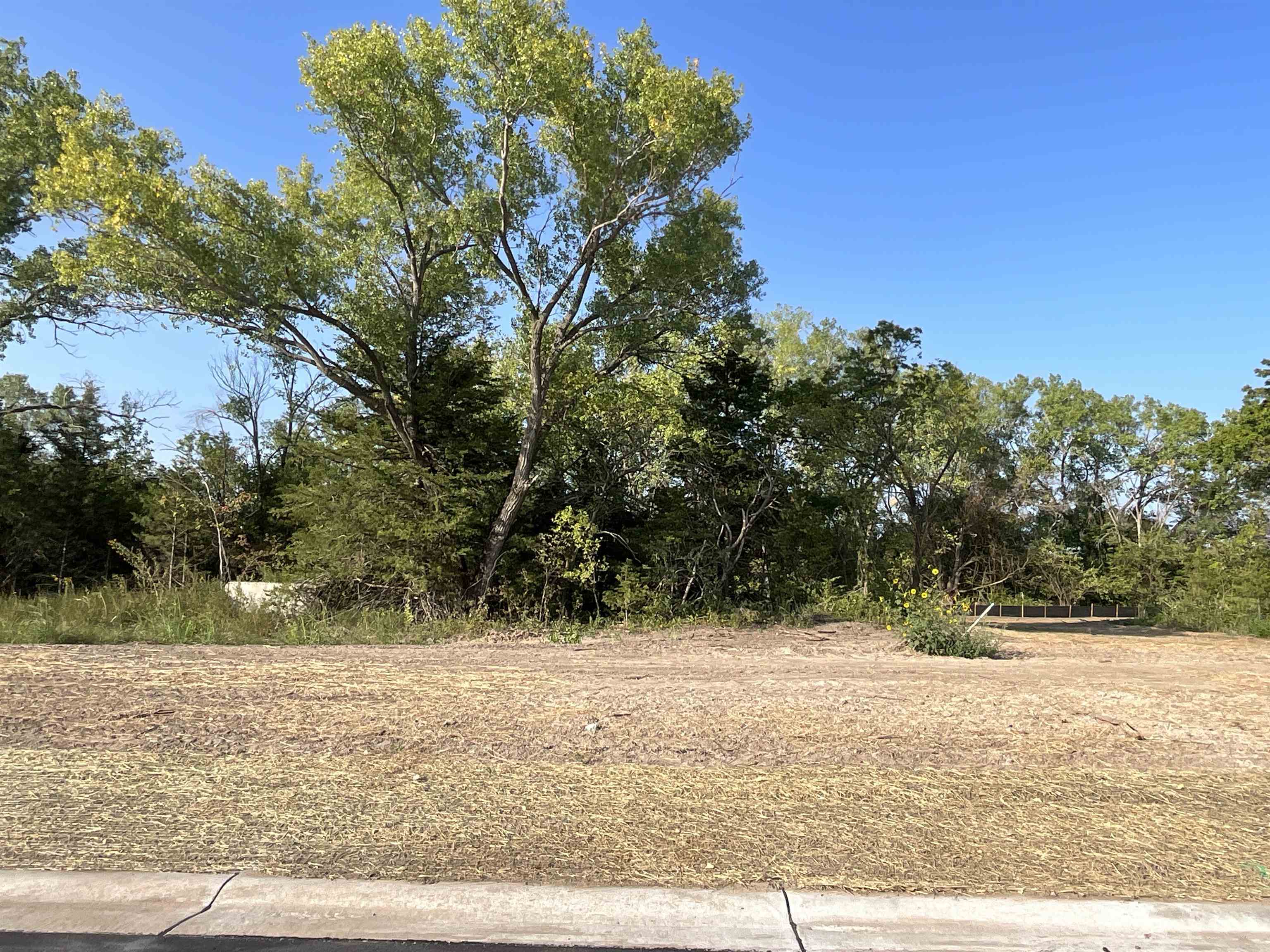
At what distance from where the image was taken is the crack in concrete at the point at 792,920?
319 centimetres

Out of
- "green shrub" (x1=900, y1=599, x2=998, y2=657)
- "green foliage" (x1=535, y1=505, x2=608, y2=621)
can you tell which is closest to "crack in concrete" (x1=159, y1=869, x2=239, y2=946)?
"green shrub" (x1=900, y1=599, x2=998, y2=657)

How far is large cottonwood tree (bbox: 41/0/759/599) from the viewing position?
1216cm

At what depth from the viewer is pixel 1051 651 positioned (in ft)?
36.2

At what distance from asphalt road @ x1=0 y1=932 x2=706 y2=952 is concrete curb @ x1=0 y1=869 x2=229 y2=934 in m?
0.05

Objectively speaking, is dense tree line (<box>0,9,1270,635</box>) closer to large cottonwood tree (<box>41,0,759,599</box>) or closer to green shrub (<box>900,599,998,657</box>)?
large cottonwood tree (<box>41,0,759,599</box>)

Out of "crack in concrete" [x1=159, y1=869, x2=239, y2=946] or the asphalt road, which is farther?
"crack in concrete" [x1=159, y1=869, x2=239, y2=946]

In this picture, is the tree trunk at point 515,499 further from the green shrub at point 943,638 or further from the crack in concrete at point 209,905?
the crack in concrete at point 209,905

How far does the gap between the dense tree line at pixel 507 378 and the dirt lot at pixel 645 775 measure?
6248mm

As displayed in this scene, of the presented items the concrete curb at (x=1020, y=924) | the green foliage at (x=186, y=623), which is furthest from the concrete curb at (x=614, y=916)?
the green foliage at (x=186, y=623)

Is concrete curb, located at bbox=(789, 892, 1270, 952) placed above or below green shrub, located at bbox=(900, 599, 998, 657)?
below

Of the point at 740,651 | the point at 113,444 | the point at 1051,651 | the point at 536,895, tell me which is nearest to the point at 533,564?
the point at 740,651

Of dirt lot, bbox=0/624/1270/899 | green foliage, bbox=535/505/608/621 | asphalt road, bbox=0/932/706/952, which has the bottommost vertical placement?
asphalt road, bbox=0/932/706/952

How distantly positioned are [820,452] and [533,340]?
18.1ft

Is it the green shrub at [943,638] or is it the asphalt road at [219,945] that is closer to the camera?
the asphalt road at [219,945]
